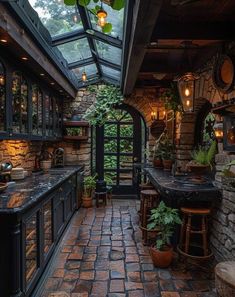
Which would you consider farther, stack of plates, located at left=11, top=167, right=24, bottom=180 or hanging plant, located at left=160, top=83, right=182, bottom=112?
hanging plant, located at left=160, top=83, right=182, bottom=112

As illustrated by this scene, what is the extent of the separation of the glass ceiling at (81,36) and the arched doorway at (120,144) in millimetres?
1199

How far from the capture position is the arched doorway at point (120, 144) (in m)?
5.85

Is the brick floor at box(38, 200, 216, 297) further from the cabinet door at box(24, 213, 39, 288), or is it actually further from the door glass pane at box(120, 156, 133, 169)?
the door glass pane at box(120, 156, 133, 169)

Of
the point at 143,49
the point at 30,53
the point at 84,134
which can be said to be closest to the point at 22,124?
the point at 30,53

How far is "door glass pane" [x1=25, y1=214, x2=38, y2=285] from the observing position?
2027 millimetres

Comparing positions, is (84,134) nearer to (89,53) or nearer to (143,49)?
(89,53)

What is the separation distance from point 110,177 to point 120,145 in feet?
2.59

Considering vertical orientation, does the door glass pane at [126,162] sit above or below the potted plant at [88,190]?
above

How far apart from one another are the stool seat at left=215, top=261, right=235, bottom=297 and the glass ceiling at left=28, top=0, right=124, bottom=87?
8.65 ft

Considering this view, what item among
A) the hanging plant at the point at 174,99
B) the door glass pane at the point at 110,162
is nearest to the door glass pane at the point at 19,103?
the hanging plant at the point at 174,99

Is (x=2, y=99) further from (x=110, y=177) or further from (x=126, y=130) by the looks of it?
(x=110, y=177)

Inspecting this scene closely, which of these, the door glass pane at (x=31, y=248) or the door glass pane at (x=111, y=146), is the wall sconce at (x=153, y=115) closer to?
the door glass pane at (x=111, y=146)

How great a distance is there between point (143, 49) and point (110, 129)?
→ 11.2 ft

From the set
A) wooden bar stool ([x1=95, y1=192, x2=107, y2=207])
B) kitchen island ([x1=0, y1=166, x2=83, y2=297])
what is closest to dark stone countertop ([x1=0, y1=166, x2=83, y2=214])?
kitchen island ([x1=0, y1=166, x2=83, y2=297])
